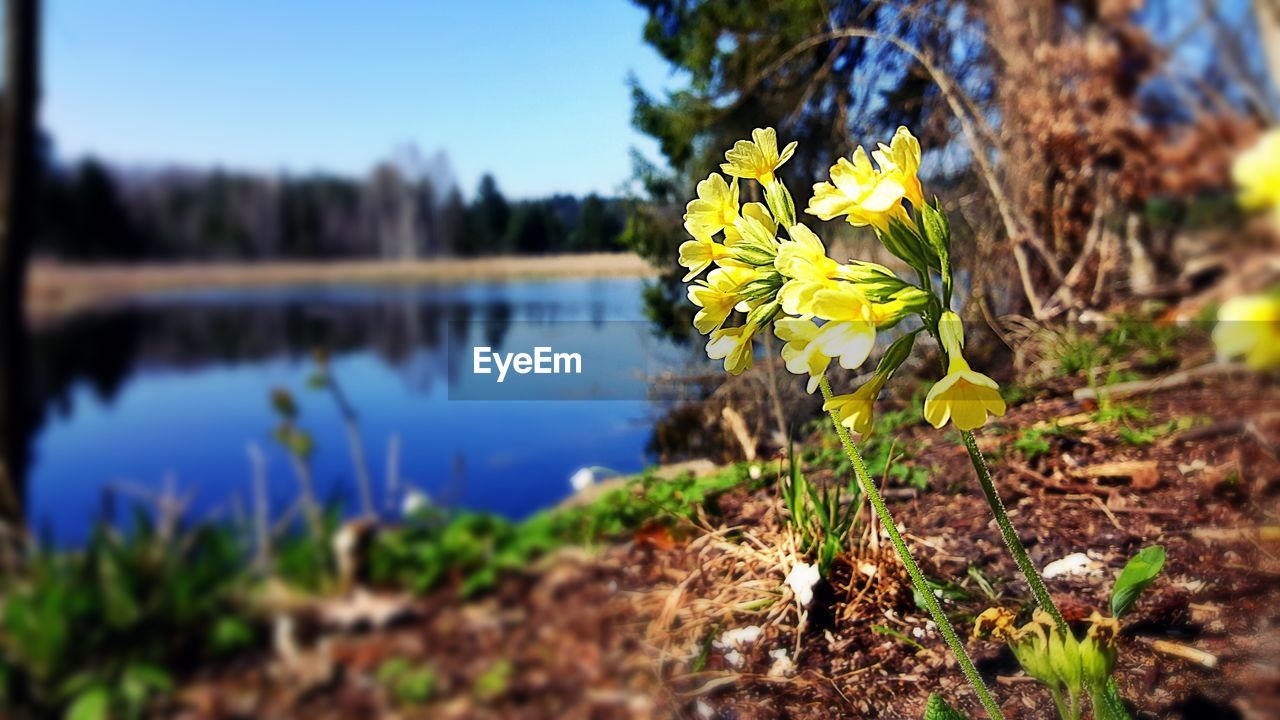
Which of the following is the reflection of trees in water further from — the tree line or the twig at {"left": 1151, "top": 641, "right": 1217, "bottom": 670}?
the twig at {"left": 1151, "top": 641, "right": 1217, "bottom": 670}

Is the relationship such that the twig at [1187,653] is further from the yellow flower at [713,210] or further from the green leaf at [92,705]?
the green leaf at [92,705]

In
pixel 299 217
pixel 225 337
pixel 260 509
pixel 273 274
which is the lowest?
pixel 260 509

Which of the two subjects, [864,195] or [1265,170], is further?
[864,195]

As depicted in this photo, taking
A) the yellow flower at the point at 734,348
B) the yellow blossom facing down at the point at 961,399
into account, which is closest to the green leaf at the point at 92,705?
the yellow flower at the point at 734,348

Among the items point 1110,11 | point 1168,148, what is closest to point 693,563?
point 1168,148

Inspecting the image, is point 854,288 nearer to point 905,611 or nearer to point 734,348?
point 734,348

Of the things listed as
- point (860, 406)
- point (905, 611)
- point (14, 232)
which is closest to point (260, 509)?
point (14, 232)
